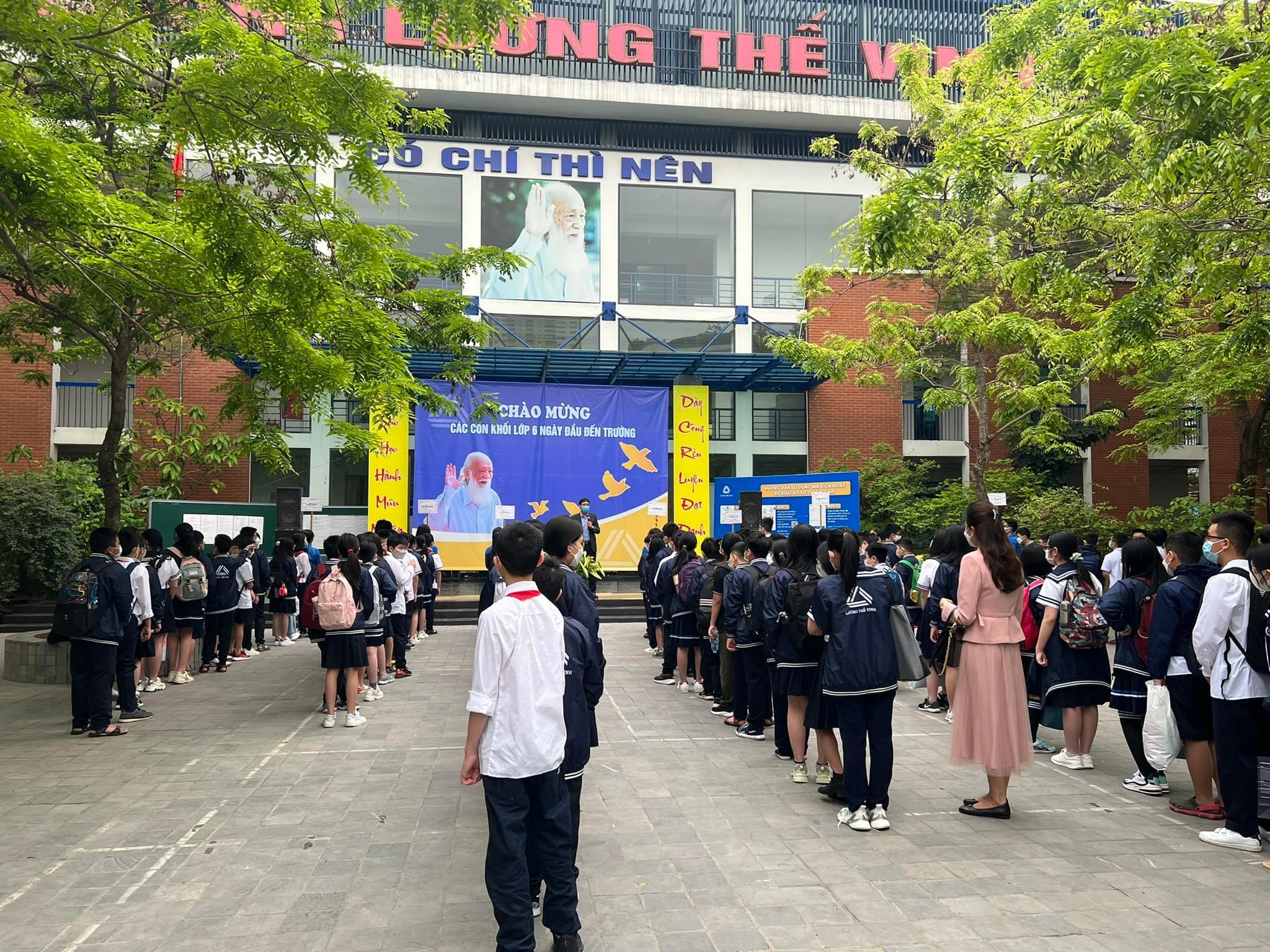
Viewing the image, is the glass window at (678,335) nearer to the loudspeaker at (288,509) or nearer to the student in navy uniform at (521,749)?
the loudspeaker at (288,509)

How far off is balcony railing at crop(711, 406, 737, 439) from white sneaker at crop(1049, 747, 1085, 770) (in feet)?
53.0

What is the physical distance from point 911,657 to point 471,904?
109 inches

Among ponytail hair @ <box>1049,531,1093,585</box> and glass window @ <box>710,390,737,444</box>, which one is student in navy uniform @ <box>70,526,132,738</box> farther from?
glass window @ <box>710,390,737,444</box>

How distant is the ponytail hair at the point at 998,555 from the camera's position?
17.2 feet

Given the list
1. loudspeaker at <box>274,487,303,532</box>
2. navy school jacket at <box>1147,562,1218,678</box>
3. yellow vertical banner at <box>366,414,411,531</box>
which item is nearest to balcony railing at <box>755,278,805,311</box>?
yellow vertical banner at <box>366,414,411,531</box>

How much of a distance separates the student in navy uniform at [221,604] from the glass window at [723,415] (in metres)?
13.2

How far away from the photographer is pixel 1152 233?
7453 millimetres

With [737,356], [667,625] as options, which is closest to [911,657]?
[667,625]

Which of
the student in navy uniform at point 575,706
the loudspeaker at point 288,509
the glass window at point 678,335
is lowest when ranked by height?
the student in navy uniform at point 575,706

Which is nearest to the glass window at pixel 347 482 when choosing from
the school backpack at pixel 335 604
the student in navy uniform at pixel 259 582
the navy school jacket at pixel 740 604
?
the student in navy uniform at pixel 259 582

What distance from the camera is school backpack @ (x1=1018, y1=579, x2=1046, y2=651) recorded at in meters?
7.08

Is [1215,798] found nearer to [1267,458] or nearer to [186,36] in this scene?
[186,36]

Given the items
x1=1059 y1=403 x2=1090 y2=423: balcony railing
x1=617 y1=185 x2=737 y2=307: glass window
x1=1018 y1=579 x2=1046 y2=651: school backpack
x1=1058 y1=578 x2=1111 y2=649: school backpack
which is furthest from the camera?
x1=617 y1=185 x2=737 y2=307: glass window

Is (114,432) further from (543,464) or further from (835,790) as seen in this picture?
(543,464)
